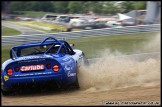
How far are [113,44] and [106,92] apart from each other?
10144mm

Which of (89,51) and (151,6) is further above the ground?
(151,6)

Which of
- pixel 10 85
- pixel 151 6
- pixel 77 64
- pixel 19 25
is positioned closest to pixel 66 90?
pixel 77 64

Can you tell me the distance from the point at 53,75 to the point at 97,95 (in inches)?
35.7

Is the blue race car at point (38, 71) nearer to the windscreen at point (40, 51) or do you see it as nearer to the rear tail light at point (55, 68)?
the rear tail light at point (55, 68)

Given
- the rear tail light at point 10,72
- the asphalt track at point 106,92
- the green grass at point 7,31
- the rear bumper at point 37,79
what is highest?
the green grass at point 7,31

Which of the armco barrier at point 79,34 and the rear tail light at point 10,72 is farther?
the armco barrier at point 79,34

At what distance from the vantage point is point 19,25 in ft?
74.6

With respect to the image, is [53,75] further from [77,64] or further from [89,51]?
[89,51]

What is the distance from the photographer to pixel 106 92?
679cm

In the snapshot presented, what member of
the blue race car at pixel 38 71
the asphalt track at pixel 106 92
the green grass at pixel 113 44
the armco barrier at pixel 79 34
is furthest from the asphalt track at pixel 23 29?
the blue race car at pixel 38 71

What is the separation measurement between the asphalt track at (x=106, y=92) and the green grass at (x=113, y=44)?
518 cm

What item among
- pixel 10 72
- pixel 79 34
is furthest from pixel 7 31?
pixel 10 72

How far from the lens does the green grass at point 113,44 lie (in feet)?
47.7

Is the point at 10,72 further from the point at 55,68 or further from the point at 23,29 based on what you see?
the point at 23,29
